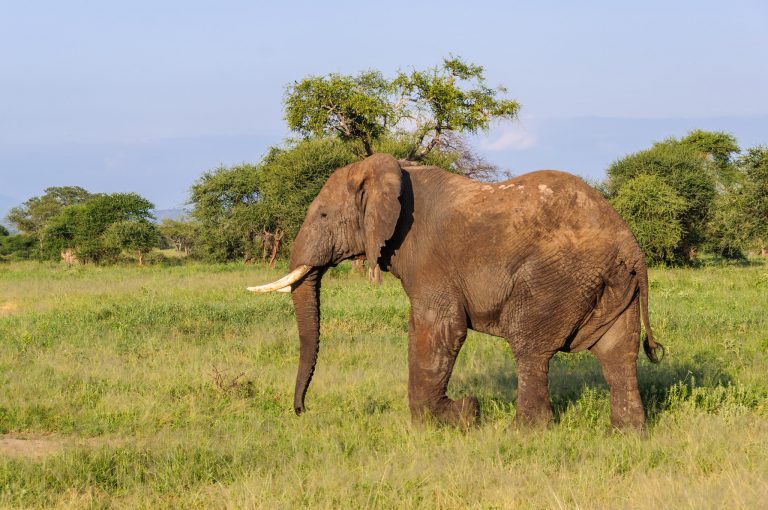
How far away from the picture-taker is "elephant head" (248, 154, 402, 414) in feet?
22.3

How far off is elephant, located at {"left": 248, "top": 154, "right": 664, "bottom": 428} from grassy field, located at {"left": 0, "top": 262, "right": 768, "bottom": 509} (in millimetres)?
433

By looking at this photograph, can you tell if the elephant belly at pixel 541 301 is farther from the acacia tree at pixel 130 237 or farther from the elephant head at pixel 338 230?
the acacia tree at pixel 130 237

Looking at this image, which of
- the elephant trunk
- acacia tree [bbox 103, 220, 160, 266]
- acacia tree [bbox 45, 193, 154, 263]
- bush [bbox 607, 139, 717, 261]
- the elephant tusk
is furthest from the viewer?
acacia tree [bbox 45, 193, 154, 263]

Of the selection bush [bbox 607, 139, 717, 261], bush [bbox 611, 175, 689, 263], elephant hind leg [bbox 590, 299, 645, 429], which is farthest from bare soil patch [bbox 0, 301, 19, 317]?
bush [bbox 607, 139, 717, 261]

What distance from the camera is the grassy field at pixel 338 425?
5.22m

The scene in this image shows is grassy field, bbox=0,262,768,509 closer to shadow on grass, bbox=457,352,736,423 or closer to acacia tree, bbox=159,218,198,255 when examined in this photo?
shadow on grass, bbox=457,352,736,423

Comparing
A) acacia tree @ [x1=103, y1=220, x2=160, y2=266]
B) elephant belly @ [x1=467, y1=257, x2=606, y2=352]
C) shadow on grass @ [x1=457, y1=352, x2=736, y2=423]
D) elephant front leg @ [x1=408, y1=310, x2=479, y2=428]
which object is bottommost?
shadow on grass @ [x1=457, y1=352, x2=736, y2=423]

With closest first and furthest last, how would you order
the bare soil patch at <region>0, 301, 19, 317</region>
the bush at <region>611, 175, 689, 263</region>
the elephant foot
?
the elephant foot, the bare soil patch at <region>0, 301, 19, 317</region>, the bush at <region>611, 175, 689, 263</region>

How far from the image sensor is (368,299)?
18156 millimetres

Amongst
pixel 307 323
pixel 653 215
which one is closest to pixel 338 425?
pixel 307 323

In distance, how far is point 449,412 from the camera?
6.91 m

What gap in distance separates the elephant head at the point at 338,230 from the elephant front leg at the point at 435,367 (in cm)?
70

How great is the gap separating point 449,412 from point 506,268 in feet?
4.37

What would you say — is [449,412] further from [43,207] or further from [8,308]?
[43,207]
